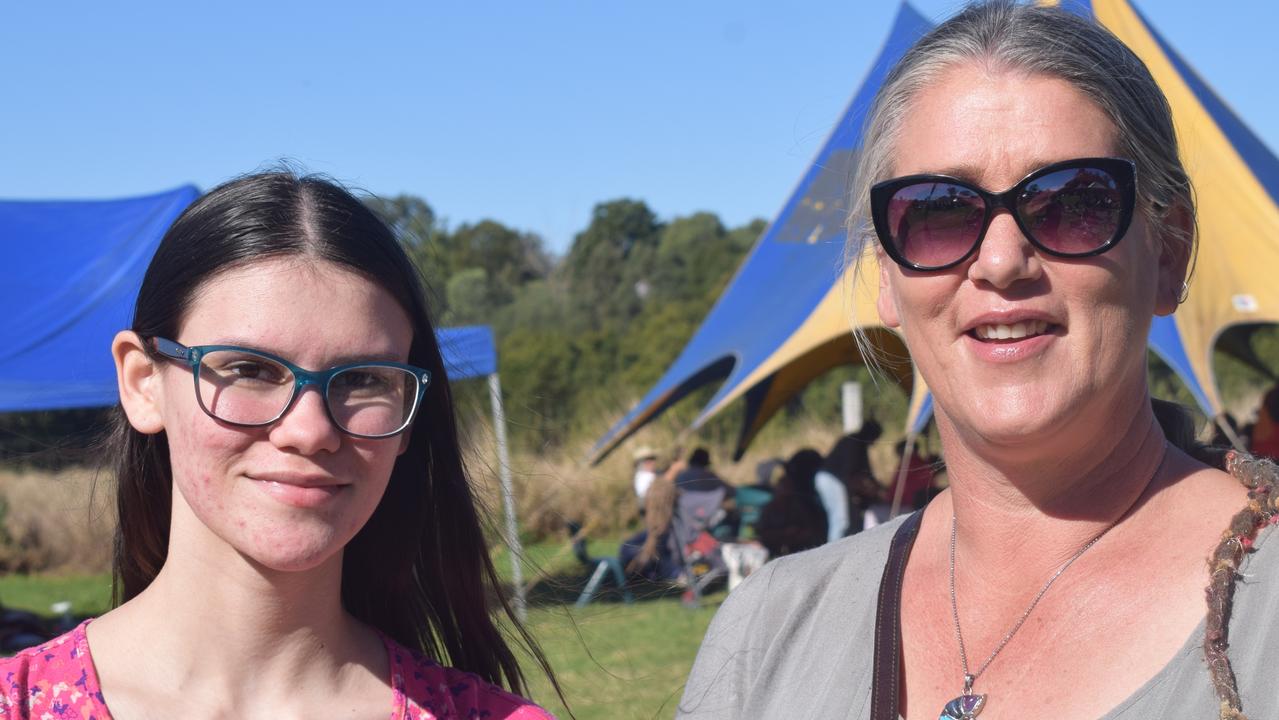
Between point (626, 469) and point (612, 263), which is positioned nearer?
point (626, 469)

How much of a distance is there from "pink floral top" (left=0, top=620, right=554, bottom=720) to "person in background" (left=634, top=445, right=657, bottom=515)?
840cm

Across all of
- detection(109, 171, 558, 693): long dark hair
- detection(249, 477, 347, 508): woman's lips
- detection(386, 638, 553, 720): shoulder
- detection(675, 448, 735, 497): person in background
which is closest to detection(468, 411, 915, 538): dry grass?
detection(675, 448, 735, 497): person in background

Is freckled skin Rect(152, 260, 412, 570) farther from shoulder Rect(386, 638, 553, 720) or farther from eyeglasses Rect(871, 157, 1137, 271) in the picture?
eyeglasses Rect(871, 157, 1137, 271)

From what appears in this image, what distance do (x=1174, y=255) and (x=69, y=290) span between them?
839 centimetres

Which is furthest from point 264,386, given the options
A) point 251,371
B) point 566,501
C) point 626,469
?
point 626,469

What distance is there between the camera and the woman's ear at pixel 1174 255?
1555mm

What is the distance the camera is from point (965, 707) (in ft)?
4.98

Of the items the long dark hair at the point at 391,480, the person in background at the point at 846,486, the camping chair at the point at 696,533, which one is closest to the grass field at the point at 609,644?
the camping chair at the point at 696,533

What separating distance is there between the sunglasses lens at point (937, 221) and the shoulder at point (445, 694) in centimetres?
85

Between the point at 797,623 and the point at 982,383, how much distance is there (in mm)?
505

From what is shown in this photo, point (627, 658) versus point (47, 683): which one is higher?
point (47, 683)

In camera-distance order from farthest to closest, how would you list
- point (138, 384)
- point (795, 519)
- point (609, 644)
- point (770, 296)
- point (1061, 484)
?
point (770, 296) < point (795, 519) < point (609, 644) < point (138, 384) < point (1061, 484)

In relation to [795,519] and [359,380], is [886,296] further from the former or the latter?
[795,519]

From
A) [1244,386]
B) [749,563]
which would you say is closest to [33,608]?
[749,563]
